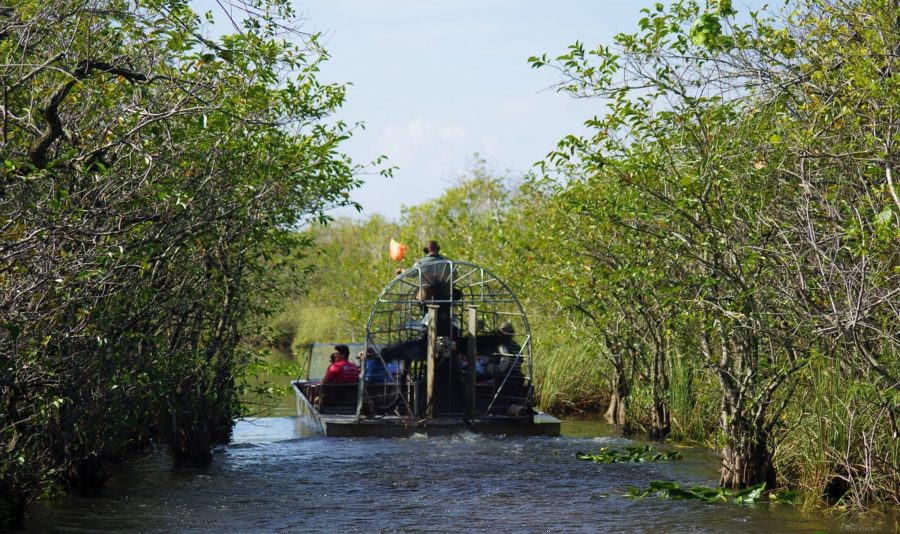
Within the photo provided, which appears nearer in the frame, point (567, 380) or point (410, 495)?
point (410, 495)

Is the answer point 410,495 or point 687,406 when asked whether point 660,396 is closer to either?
point 687,406

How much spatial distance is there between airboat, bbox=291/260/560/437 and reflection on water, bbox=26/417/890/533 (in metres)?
0.39

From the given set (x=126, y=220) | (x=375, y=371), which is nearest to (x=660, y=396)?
(x=375, y=371)

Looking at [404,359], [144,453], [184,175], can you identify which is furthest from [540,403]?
[184,175]

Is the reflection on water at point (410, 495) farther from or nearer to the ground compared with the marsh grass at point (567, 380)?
nearer to the ground

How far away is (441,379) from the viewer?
18.2m

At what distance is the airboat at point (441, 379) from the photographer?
17.7 m

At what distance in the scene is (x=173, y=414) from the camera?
13602mm

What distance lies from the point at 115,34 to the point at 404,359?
9.32 m

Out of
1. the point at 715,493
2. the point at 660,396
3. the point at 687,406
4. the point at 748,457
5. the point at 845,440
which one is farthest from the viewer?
the point at 660,396

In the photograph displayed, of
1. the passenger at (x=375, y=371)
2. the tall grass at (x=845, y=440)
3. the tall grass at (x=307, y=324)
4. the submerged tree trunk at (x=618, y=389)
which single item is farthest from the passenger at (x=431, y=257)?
the tall grass at (x=307, y=324)

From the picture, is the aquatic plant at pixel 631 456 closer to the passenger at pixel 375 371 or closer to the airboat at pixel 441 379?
the airboat at pixel 441 379

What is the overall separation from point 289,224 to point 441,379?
4.87 meters

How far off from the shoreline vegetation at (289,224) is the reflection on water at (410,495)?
0.49 meters
